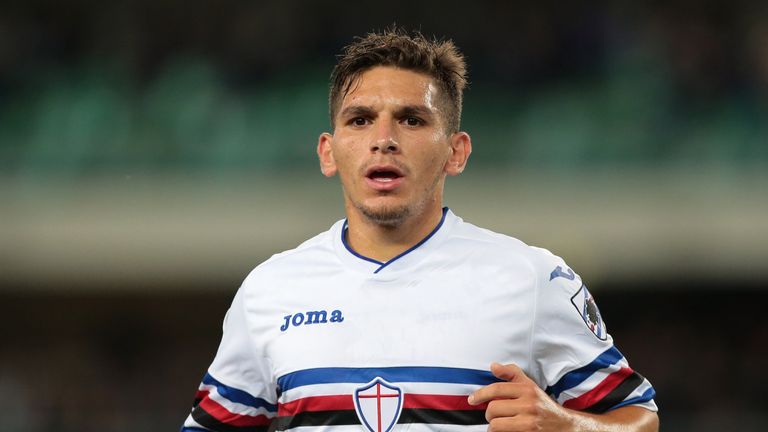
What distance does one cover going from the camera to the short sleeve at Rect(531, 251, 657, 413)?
3367 mm

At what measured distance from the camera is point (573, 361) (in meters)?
3.37

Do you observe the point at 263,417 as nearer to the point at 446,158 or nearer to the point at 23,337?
the point at 446,158

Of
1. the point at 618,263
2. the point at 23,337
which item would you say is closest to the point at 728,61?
the point at 618,263

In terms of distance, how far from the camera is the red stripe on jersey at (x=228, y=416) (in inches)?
145

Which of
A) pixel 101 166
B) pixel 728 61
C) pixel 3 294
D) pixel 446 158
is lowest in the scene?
pixel 446 158

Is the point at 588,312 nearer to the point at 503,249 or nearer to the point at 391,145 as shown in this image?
the point at 503,249

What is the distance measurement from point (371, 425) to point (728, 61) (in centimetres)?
940

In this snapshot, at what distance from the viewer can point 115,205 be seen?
11.5 m

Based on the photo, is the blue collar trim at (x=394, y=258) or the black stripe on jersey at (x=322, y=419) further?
the blue collar trim at (x=394, y=258)

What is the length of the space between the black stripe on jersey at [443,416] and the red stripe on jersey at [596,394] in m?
0.28

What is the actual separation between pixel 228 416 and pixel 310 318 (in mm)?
436

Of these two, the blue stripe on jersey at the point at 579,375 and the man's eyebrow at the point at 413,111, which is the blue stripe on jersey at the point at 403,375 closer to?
the blue stripe on jersey at the point at 579,375

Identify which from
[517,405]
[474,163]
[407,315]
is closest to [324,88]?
[474,163]

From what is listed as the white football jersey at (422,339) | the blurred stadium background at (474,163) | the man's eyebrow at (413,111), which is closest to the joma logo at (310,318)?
the white football jersey at (422,339)
